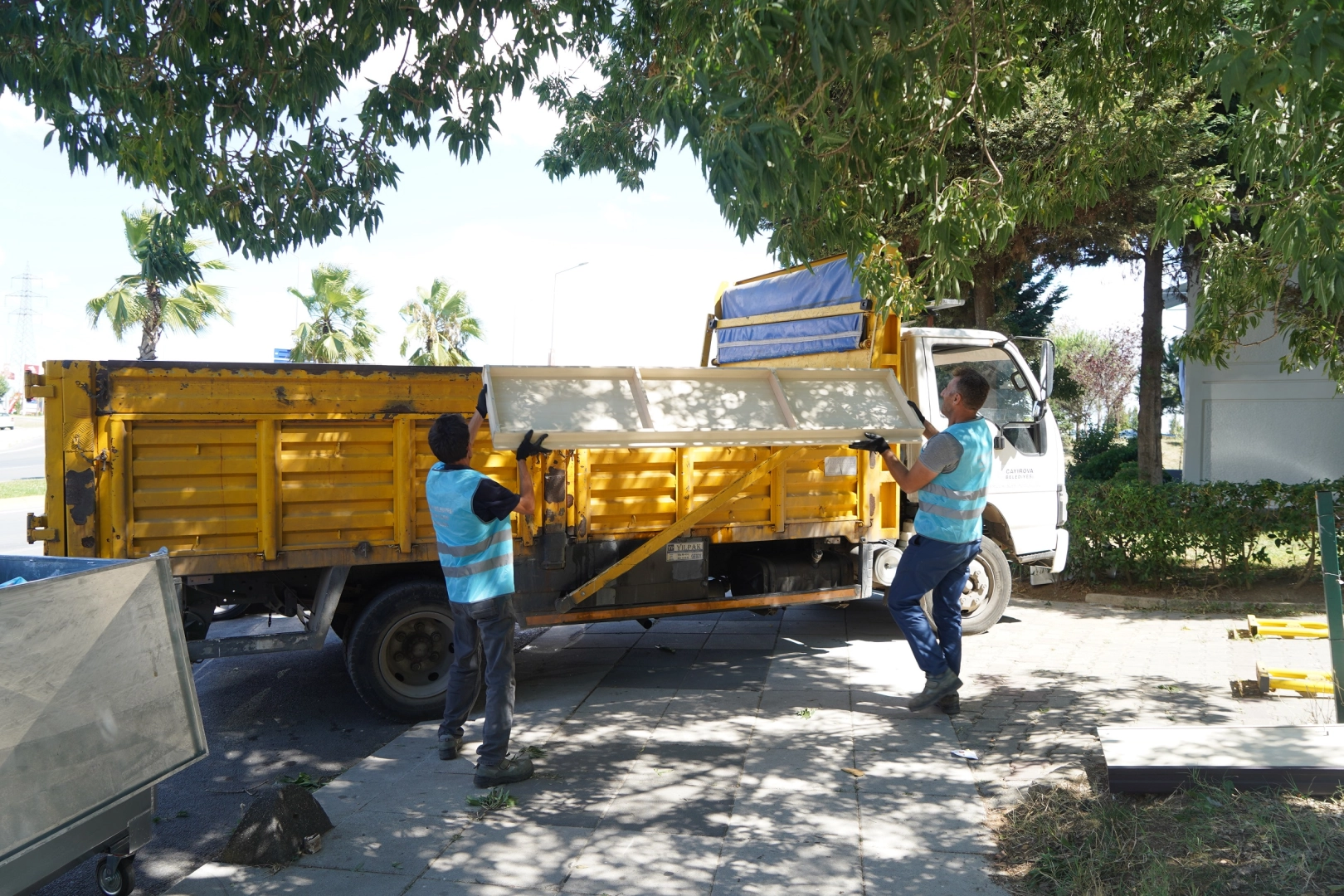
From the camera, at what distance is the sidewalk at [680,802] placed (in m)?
3.66

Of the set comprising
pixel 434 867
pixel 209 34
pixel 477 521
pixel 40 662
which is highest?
pixel 209 34

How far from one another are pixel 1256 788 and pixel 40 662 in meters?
4.45

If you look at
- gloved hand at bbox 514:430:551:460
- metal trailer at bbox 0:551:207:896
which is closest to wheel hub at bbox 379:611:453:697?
gloved hand at bbox 514:430:551:460

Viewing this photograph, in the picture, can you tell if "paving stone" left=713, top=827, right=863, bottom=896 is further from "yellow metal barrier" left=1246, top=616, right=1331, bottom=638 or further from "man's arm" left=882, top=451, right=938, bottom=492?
"yellow metal barrier" left=1246, top=616, right=1331, bottom=638

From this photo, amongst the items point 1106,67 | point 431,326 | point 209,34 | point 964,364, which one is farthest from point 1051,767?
point 431,326

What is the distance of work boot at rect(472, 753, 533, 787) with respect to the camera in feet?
14.9

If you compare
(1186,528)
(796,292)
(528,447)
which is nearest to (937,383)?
(796,292)

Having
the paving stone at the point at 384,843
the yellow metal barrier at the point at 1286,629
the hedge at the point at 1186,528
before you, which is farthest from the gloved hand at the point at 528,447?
the hedge at the point at 1186,528

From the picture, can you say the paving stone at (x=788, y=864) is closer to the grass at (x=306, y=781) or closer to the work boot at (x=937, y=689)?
the work boot at (x=937, y=689)

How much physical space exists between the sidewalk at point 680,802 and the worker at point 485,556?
262mm

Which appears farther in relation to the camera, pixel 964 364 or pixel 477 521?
pixel 964 364

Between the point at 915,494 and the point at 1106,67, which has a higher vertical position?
the point at 1106,67

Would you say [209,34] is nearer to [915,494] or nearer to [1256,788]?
[915,494]

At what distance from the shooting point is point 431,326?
29266 mm
